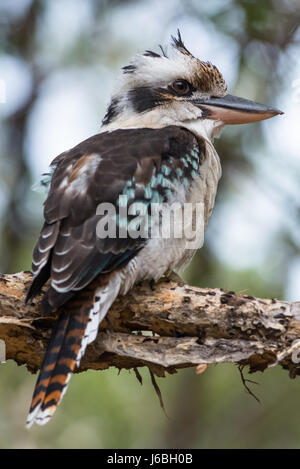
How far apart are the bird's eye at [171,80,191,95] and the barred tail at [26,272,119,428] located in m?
1.51

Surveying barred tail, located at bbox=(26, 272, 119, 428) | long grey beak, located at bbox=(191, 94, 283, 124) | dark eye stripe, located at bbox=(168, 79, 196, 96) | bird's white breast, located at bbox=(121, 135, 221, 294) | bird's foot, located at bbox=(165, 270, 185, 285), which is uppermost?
dark eye stripe, located at bbox=(168, 79, 196, 96)

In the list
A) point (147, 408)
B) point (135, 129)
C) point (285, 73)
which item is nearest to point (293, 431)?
point (147, 408)

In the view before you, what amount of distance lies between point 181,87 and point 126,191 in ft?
3.73

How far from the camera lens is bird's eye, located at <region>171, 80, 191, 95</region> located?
3977 millimetres

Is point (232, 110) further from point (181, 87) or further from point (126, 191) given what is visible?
point (126, 191)

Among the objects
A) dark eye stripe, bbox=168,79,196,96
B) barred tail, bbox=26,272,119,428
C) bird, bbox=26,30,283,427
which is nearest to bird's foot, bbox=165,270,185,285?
bird, bbox=26,30,283,427

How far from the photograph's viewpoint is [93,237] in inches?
117

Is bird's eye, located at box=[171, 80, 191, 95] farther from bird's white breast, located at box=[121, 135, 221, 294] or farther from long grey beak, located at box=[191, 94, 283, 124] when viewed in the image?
bird's white breast, located at box=[121, 135, 221, 294]

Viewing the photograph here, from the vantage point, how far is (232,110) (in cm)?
400

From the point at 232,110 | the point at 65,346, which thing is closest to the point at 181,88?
the point at 232,110

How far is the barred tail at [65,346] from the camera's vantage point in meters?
2.77

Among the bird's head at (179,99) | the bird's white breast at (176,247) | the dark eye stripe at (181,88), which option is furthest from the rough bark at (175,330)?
the dark eye stripe at (181,88)
